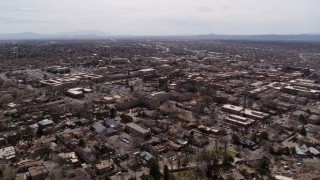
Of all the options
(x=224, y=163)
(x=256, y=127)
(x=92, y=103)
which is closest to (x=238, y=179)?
(x=224, y=163)

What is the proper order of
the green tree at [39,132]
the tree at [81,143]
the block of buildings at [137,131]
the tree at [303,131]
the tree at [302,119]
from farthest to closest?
the tree at [302,119], the tree at [303,131], the green tree at [39,132], the block of buildings at [137,131], the tree at [81,143]

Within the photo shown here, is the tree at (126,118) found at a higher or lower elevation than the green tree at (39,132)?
higher

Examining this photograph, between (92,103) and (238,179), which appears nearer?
(238,179)

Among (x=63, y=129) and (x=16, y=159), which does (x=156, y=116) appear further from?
(x=16, y=159)

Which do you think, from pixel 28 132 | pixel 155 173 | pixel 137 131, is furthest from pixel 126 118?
pixel 155 173

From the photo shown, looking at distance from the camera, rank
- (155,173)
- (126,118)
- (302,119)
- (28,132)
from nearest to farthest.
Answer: (155,173) < (28,132) < (126,118) < (302,119)

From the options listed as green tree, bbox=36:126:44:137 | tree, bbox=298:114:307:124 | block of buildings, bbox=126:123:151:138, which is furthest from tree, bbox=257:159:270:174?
green tree, bbox=36:126:44:137

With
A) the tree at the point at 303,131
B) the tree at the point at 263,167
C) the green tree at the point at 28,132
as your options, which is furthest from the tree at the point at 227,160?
the green tree at the point at 28,132

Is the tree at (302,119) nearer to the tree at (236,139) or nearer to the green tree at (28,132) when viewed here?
the tree at (236,139)

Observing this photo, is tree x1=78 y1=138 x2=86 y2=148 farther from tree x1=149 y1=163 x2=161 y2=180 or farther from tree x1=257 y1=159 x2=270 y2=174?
tree x1=257 y1=159 x2=270 y2=174

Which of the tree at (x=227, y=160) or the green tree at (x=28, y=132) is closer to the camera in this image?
the tree at (x=227, y=160)

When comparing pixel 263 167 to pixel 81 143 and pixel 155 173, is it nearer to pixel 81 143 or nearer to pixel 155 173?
pixel 155 173
